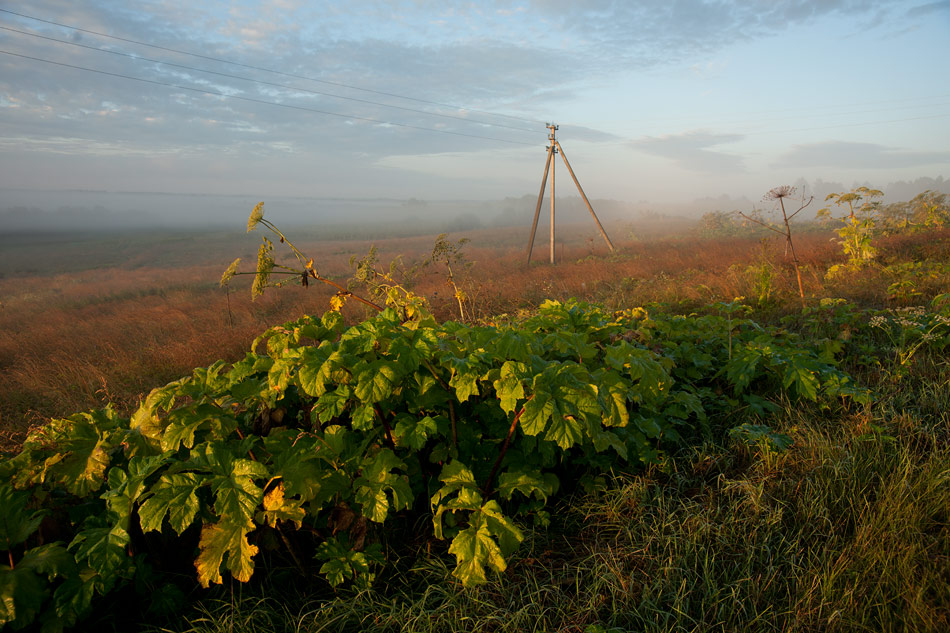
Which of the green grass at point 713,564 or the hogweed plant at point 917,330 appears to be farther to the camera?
the hogweed plant at point 917,330

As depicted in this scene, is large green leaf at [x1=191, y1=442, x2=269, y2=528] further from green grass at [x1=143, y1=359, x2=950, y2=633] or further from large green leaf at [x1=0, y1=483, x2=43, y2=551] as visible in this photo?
large green leaf at [x1=0, y1=483, x2=43, y2=551]

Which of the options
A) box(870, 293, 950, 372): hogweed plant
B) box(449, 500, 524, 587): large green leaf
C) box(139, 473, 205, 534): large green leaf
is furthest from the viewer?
box(870, 293, 950, 372): hogweed plant

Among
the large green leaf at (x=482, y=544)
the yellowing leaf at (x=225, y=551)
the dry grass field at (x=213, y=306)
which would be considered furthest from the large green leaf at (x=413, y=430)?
the dry grass field at (x=213, y=306)

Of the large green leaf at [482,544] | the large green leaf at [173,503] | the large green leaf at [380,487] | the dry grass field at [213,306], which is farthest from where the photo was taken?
the dry grass field at [213,306]

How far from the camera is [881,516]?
2295 millimetres

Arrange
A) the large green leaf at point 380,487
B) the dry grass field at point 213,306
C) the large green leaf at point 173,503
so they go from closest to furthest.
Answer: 1. the large green leaf at point 173,503
2. the large green leaf at point 380,487
3. the dry grass field at point 213,306

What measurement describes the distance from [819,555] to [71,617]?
10.4 feet

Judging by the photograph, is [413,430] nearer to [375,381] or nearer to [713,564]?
[375,381]

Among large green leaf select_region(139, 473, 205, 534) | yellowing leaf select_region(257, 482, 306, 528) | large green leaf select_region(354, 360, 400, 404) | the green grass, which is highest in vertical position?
large green leaf select_region(354, 360, 400, 404)

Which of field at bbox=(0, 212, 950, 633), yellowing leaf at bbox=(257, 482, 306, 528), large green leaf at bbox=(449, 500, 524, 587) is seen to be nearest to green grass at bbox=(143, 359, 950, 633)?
field at bbox=(0, 212, 950, 633)

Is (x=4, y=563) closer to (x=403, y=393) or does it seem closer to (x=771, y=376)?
(x=403, y=393)

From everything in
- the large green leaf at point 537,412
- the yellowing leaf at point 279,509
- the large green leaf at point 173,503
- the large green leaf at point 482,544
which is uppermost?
the large green leaf at point 537,412

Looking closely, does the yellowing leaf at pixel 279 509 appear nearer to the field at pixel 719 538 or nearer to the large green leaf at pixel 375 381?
the field at pixel 719 538

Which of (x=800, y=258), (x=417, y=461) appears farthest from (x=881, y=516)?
(x=800, y=258)
